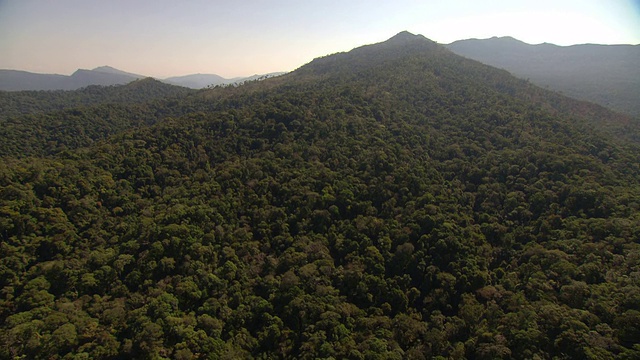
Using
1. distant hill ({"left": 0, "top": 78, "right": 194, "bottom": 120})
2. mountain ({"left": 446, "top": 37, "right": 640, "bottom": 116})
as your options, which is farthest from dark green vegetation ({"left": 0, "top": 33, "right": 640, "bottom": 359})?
mountain ({"left": 446, "top": 37, "right": 640, "bottom": 116})

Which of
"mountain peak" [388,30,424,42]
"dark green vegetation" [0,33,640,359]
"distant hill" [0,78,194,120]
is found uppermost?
"mountain peak" [388,30,424,42]

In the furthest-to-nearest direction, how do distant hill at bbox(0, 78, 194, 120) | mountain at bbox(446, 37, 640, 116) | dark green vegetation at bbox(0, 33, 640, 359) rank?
1. mountain at bbox(446, 37, 640, 116)
2. distant hill at bbox(0, 78, 194, 120)
3. dark green vegetation at bbox(0, 33, 640, 359)

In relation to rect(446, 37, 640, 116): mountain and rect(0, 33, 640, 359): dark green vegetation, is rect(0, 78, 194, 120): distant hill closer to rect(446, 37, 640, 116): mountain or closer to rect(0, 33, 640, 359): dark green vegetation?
rect(0, 33, 640, 359): dark green vegetation

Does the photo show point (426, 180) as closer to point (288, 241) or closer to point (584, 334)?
point (288, 241)

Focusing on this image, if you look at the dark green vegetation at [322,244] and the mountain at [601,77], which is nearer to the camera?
the dark green vegetation at [322,244]

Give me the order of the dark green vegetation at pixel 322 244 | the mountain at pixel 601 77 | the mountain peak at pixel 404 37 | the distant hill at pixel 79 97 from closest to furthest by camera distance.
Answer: the dark green vegetation at pixel 322 244 < the distant hill at pixel 79 97 < the mountain at pixel 601 77 < the mountain peak at pixel 404 37

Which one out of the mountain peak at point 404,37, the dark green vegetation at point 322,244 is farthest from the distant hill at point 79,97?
the mountain peak at point 404,37

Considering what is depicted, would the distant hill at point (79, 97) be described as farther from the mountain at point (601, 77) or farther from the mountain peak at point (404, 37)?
the mountain at point (601, 77)

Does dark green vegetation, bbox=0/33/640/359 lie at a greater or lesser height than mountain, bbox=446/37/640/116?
lesser
